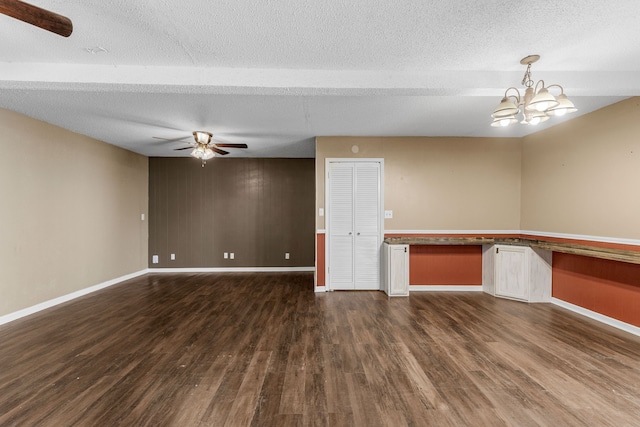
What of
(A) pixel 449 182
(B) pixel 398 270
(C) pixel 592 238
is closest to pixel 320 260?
(B) pixel 398 270

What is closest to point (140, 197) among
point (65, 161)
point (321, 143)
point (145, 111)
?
point (65, 161)

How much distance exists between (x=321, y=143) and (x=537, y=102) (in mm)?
3294

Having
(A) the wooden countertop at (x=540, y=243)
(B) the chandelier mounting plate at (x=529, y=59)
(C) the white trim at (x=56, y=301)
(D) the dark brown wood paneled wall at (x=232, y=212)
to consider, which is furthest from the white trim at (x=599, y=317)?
(C) the white trim at (x=56, y=301)

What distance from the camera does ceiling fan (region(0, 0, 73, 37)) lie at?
5.08 ft

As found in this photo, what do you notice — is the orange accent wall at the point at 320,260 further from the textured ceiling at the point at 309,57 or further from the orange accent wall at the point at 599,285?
the orange accent wall at the point at 599,285

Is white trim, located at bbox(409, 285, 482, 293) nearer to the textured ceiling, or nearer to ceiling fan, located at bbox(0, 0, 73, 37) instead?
the textured ceiling

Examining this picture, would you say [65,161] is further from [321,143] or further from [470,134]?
[470,134]

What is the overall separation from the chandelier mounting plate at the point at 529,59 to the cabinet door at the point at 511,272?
114 inches

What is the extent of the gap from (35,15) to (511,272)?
5.79m

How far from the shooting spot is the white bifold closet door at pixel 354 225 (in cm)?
520

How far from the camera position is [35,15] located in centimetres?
164

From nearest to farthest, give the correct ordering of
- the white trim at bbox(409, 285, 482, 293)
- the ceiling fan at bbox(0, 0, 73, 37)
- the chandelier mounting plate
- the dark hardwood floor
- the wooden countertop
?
the ceiling fan at bbox(0, 0, 73, 37)
the dark hardwood floor
the chandelier mounting plate
the wooden countertop
the white trim at bbox(409, 285, 482, 293)

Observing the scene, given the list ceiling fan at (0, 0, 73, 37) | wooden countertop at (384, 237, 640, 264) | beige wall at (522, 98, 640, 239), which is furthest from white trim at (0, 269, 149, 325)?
beige wall at (522, 98, 640, 239)

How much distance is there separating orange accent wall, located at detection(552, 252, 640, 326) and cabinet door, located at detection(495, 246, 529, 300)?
1.46 ft
